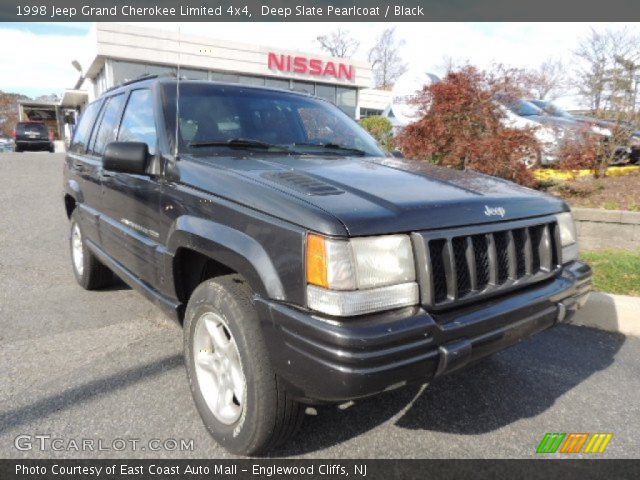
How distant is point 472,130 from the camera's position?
7.07 meters

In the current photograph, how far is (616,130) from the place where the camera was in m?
7.84

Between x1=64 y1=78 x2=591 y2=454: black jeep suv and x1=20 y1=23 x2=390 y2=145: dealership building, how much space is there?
14130 mm

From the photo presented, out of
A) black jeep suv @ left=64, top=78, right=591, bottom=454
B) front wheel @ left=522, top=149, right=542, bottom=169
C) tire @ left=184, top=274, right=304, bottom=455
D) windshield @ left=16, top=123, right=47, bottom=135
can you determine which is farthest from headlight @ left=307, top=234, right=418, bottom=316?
windshield @ left=16, top=123, right=47, bottom=135

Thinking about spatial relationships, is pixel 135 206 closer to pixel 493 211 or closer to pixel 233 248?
pixel 233 248

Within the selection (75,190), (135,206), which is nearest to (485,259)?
(135,206)

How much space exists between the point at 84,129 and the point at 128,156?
2.46 metres

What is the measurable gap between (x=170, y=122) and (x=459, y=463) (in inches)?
98.0

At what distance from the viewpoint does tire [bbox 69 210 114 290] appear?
4500mm

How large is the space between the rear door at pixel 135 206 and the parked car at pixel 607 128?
6826 millimetres

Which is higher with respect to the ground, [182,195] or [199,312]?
[182,195]

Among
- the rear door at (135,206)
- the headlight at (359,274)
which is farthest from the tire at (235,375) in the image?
the rear door at (135,206)

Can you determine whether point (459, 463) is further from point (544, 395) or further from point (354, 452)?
point (544, 395)

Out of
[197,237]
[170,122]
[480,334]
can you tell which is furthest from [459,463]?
[170,122]

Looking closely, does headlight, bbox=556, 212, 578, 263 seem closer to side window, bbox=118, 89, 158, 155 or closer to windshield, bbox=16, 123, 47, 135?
side window, bbox=118, 89, 158, 155
